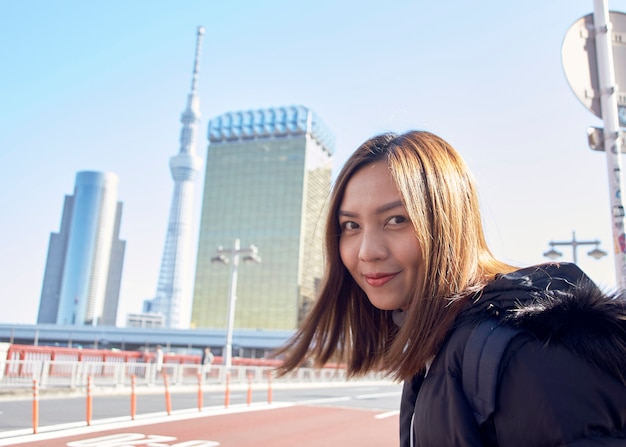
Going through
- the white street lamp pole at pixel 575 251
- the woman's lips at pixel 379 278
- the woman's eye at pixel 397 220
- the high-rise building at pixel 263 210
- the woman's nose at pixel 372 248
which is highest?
the high-rise building at pixel 263 210

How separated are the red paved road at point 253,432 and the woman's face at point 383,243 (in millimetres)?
7713

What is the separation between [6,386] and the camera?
16.1 meters

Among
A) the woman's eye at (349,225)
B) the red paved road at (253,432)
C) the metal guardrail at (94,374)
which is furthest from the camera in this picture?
the metal guardrail at (94,374)

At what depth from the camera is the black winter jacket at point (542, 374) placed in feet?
3.71

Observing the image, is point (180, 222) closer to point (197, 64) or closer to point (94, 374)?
point (197, 64)

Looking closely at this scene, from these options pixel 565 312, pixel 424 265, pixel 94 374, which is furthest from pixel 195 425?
pixel 565 312

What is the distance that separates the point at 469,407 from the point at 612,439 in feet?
0.89

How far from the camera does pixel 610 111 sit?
4.55 m

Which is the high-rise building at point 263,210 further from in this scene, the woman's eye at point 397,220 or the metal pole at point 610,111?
the woman's eye at point 397,220

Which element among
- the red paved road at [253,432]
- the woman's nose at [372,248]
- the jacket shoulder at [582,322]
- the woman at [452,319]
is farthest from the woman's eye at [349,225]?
the red paved road at [253,432]

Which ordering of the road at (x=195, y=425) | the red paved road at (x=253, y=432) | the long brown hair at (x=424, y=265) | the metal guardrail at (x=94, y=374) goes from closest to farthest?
the long brown hair at (x=424, y=265) < the red paved road at (x=253, y=432) < the road at (x=195, y=425) < the metal guardrail at (x=94, y=374)

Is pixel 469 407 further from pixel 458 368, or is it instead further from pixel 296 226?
pixel 296 226

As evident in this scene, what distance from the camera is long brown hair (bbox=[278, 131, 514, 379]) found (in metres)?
1.55

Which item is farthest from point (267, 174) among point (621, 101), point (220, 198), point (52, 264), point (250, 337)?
point (621, 101)
